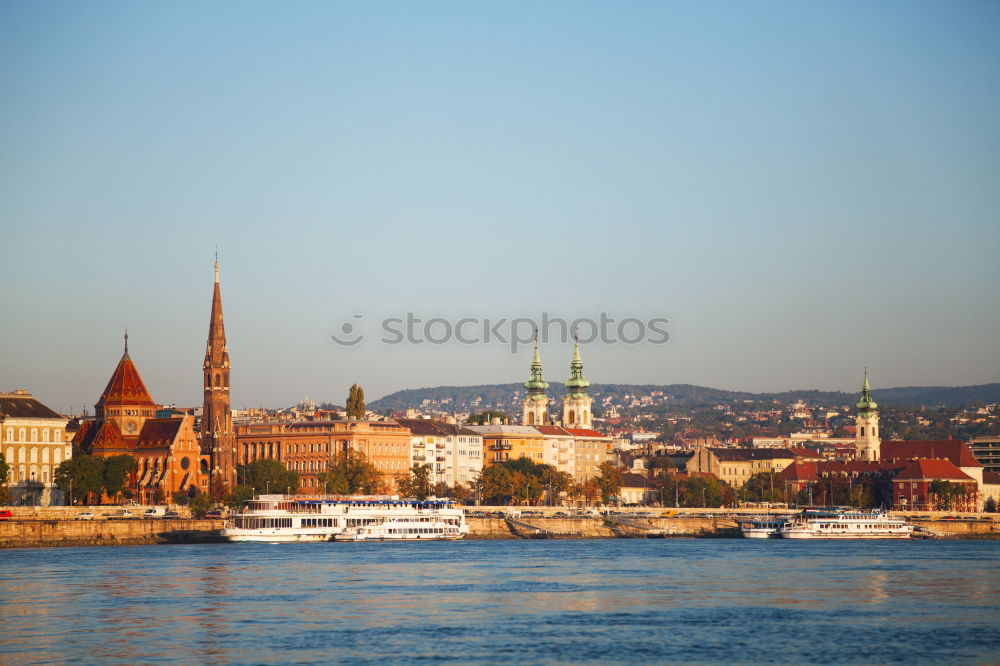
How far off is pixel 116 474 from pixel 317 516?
918 inches

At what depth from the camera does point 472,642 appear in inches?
1935

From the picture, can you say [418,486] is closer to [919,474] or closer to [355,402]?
[355,402]

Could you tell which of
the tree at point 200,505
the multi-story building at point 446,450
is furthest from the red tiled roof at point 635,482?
the tree at point 200,505

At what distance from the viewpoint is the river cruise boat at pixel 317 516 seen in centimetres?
10975

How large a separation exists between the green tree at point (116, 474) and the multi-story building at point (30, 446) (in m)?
3.62

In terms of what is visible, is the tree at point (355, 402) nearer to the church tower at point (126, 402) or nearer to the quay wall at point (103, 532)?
the church tower at point (126, 402)

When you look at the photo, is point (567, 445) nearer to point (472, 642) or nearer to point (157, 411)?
point (157, 411)

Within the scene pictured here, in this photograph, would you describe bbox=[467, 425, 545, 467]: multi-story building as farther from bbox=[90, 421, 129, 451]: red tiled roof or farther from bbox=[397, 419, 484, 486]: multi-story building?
bbox=[90, 421, 129, 451]: red tiled roof

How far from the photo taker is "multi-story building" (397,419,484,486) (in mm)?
168200

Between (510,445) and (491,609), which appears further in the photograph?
(510,445)

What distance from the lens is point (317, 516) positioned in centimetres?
11212

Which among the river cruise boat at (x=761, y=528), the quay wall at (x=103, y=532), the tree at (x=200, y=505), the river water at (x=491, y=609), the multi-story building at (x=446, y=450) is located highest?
the multi-story building at (x=446, y=450)

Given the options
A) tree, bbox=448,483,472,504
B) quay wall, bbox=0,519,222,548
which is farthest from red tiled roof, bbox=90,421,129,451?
quay wall, bbox=0,519,222,548

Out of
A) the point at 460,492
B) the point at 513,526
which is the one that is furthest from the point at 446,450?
the point at 513,526
